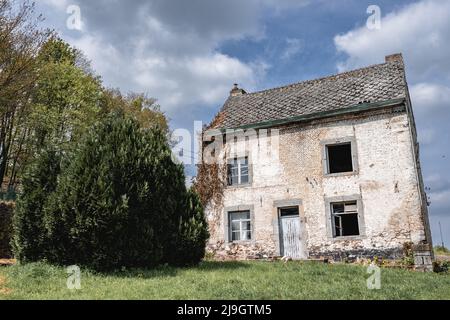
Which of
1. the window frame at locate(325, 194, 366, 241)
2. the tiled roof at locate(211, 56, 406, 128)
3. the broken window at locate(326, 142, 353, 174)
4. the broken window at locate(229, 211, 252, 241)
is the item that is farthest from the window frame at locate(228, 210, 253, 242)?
the broken window at locate(326, 142, 353, 174)

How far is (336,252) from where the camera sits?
18.4 metres

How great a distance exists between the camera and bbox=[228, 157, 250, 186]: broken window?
838 inches

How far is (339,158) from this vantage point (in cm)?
2155

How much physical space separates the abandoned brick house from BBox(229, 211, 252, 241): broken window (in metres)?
0.05

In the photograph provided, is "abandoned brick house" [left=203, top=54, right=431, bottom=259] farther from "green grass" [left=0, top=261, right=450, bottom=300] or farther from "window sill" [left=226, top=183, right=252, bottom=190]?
"green grass" [left=0, top=261, right=450, bottom=300]

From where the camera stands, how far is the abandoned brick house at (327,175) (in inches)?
702

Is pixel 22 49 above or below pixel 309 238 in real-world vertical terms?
above

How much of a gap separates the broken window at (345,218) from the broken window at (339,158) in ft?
7.87

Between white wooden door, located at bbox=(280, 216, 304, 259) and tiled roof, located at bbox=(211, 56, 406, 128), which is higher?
tiled roof, located at bbox=(211, 56, 406, 128)

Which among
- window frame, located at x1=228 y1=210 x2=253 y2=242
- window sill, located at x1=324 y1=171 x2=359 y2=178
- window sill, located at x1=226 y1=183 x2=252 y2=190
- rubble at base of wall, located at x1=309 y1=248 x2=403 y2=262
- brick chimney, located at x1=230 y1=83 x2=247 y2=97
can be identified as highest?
brick chimney, located at x1=230 y1=83 x2=247 y2=97
